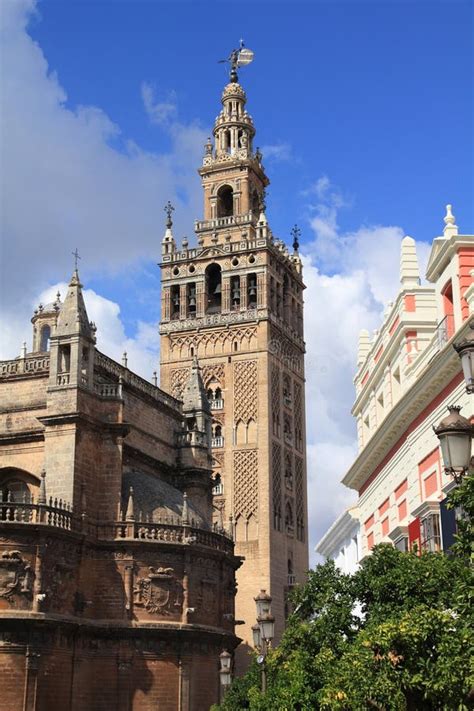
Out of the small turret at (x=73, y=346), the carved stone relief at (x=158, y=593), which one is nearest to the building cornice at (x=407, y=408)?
the carved stone relief at (x=158, y=593)

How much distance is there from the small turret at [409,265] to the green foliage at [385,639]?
8.58m

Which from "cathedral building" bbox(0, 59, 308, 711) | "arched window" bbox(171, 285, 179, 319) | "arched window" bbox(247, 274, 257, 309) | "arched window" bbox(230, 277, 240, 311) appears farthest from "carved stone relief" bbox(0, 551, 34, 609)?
"arched window" bbox(171, 285, 179, 319)

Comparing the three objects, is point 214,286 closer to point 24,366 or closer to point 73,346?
point 24,366

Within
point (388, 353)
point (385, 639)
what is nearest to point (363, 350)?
point (388, 353)

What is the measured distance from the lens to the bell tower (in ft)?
182

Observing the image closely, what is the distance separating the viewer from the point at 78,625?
33.3 metres

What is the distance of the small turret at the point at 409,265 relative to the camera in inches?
1024

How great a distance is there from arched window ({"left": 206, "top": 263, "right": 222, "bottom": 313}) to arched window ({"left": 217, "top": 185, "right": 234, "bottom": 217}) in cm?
448

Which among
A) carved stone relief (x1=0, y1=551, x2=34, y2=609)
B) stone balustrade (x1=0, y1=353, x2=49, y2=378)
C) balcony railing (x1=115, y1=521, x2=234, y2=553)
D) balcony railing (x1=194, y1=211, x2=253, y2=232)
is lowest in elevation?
carved stone relief (x1=0, y1=551, x2=34, y2=609)

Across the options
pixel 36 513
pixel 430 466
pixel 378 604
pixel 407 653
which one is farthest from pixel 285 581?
pixel 407 653

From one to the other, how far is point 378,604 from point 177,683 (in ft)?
64.2

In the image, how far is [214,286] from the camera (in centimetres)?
6291

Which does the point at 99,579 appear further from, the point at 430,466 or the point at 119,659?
the point at 430,466

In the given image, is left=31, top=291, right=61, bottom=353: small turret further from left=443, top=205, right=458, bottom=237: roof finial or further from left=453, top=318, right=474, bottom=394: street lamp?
left=453, top=318, right=474, bottom=394: street lamp
